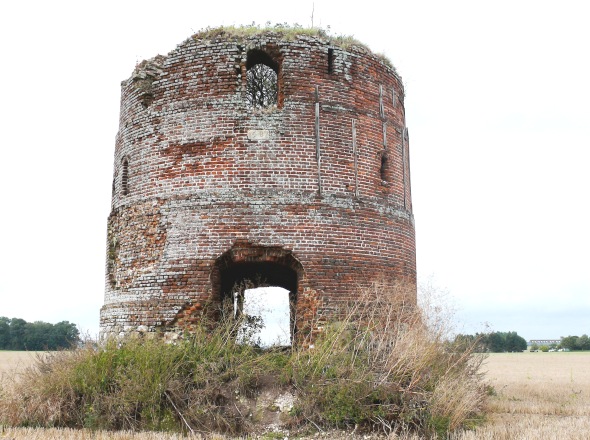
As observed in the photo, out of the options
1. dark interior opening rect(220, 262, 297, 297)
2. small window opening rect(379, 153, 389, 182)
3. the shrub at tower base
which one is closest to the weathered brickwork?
small window opening rect(379, 153, 389, 182)

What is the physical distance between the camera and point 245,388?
316 inches

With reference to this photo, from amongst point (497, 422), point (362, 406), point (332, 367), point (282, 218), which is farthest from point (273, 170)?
point (497, 422)

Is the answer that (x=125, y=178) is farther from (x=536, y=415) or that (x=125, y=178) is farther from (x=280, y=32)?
(x=536, y=415)

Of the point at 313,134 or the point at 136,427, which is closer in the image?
the point at 136,427

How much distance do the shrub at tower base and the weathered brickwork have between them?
4.16ft

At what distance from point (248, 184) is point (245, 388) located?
334 cm

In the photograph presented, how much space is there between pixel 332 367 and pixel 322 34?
19.9 ft

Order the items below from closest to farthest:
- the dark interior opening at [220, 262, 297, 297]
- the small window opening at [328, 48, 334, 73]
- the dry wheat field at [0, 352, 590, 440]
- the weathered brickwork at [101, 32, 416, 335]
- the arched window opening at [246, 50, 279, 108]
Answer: the dry wheat field at [0, 352, 590, 440] < the weathered brickwork at [101, 32, 416, 335] < the small window opening at [328, 48, 334, 73] < the dark interior opening at [220, 262, 297, 297] < the arched window opening at [246, 50, 279, 108]

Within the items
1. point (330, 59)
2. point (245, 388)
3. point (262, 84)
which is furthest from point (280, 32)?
point (245, 388)

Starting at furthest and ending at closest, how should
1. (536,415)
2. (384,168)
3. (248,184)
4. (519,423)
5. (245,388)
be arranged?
(384,168) → (536,415) → (248,184) → (519,423) → (245,388)

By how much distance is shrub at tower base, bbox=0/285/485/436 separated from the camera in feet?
24.6

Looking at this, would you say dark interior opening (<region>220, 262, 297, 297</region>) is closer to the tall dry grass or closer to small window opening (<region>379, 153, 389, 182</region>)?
small window opening (<region>379, 153, 389, 182</region>)

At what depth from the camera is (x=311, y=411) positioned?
7574 millimetres

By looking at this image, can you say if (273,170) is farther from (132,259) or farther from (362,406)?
(362,406)
